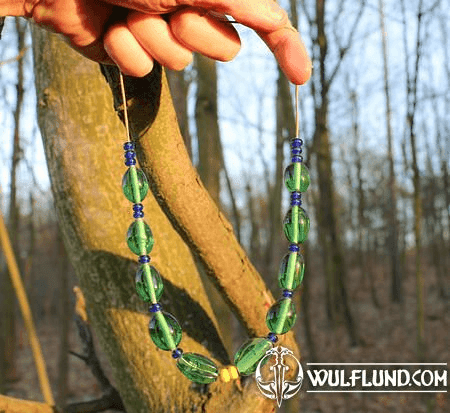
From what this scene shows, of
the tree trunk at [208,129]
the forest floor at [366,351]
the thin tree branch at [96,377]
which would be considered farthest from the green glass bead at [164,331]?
the forest floor at [366,351]

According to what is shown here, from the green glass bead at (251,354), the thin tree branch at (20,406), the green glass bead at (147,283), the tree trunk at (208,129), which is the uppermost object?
the tree trunk at (208,129)

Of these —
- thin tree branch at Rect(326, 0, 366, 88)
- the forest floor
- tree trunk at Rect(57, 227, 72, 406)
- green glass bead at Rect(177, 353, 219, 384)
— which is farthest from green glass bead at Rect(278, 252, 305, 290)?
tree trunk at Rect(57, 227, 72, 406)

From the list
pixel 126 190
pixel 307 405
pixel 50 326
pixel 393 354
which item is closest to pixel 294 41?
pixel 126 190

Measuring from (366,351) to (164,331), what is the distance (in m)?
8.75

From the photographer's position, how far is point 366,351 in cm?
901

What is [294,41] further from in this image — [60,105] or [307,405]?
[307,405]

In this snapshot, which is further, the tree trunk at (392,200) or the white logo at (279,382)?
the tree trunk at (392,200)

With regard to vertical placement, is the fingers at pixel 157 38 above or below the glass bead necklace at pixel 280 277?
above

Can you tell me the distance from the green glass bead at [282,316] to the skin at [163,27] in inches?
17.4

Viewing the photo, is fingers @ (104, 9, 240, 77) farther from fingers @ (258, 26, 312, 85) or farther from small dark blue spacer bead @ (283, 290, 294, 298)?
small dark blue spacer bead @ (283, 290, 294, 298)

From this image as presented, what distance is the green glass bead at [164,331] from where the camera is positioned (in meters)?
0.97

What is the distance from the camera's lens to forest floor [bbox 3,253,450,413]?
6414 mm

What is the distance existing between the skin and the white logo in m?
0.67

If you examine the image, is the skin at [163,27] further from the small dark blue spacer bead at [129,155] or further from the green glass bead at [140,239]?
the green glass bead at [140,239]
